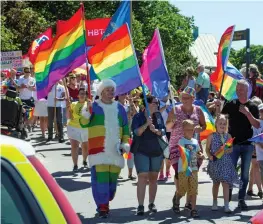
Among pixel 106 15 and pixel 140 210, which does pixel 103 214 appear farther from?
pixel 106 15

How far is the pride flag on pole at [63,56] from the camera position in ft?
30.3

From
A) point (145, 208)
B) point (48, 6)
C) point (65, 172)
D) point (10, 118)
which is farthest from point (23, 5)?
point (10, 118)

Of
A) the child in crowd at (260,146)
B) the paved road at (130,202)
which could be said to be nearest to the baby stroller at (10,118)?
the paved road at (130,202)

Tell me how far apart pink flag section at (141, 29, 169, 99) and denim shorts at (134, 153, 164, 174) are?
3.22 ft

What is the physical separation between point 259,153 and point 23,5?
2955 centimetres

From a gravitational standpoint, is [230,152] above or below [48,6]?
below

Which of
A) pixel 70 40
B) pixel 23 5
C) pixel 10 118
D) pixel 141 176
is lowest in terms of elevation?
pixel 141 176

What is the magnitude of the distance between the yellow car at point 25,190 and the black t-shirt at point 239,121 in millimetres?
6558

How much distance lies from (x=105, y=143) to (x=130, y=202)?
4.55 feet

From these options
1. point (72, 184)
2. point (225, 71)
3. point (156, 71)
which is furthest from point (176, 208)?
point (225, 71)

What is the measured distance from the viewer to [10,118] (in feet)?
12.0

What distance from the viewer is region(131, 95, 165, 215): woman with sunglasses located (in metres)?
8.55

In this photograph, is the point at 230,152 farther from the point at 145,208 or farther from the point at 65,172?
the point at 65,172

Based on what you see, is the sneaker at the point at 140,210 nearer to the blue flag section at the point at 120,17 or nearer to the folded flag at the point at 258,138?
the folded flag at the point at 258,138
